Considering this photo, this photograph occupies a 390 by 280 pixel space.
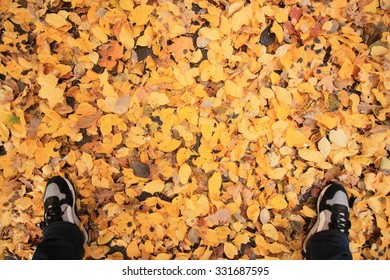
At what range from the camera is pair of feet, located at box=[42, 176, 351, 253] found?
1.96m

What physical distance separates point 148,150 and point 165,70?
364 mm

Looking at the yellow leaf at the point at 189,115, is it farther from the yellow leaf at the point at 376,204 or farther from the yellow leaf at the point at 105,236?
the yellow leaf at the point at 376,204

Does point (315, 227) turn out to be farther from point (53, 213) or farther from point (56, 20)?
point (56, 20)

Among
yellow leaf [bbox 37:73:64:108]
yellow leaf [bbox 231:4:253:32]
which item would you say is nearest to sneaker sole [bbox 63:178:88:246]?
yellow leaf [bbox 37:73:64:108]

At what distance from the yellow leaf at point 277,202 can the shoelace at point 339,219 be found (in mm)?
214

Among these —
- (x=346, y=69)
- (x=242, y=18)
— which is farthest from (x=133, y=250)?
(x=346, y=69)

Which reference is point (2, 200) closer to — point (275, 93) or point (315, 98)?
point (275, 93)

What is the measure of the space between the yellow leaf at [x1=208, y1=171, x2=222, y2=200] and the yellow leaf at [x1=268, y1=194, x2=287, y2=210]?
0.23 meters

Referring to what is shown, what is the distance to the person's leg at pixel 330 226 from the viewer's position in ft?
6.13

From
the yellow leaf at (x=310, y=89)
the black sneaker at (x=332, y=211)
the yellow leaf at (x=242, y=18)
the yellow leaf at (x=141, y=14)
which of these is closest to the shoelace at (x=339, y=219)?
the black sneaker at (x=332, y=211)

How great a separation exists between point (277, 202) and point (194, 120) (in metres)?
0.52

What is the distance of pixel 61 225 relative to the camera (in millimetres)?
1928

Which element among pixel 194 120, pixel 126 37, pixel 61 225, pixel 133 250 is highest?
pixel 126 37
